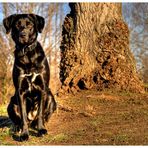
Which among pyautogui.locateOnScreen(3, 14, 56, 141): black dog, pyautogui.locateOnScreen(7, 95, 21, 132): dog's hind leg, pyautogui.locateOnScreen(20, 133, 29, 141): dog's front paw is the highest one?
pyautogui.locateOnScreen(3, 14, 56, 141): black dog

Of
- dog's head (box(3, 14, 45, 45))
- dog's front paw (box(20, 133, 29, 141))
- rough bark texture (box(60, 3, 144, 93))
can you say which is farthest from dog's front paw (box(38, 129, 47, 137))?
rough bark texture (box(60, 3, 144, 93))

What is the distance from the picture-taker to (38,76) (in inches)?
211

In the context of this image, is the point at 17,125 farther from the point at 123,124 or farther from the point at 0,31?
the point at 0,31

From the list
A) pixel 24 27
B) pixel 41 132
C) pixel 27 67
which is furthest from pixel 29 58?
pixel 41 132

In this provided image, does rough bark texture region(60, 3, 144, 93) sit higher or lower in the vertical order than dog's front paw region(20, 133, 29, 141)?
higher

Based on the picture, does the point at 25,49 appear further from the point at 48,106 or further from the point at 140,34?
the point at 140,34

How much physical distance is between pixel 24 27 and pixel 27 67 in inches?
19.8

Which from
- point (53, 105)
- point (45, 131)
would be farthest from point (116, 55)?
point (45, 131)

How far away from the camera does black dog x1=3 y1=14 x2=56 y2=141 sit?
17.4 feet

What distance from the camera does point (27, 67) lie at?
5316mm

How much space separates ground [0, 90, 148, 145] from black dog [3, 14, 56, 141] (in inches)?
10.9

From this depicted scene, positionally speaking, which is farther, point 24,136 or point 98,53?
point 98,53

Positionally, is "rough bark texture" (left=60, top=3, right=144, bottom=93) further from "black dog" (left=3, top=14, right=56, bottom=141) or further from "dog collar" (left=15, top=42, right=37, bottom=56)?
"dog collar" (left=15, top=42, right=37, bottom=56)

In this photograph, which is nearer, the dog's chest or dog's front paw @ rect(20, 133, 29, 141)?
dog's front paw @ rect(20, 133, 29, 141)
